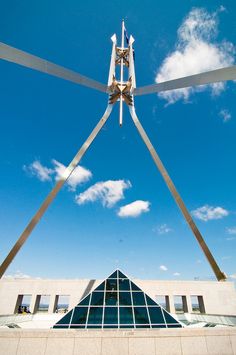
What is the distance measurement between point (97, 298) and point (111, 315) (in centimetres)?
174

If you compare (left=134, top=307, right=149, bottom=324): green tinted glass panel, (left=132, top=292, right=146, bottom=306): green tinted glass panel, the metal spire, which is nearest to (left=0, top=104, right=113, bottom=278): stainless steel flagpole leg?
the metal spire

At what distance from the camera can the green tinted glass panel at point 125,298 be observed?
47.8 feet

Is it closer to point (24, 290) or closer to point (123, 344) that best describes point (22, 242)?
point (123, 344)

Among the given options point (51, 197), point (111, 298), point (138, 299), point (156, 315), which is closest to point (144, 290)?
point (138, 299)

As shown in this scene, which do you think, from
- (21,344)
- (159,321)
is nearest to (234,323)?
(159,321)

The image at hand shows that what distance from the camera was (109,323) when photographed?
1299cm

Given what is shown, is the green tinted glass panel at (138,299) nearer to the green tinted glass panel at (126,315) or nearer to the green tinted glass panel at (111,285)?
the green tinted glass panel at (126,315)

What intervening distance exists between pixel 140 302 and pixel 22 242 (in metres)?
9.75

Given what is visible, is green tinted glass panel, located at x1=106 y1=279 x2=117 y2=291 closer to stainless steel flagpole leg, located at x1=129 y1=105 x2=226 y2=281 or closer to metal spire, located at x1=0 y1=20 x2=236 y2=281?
metal spire, located at x1=0 y1=20 x2=236 y2=281

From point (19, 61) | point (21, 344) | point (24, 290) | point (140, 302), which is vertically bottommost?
point (21, 344)

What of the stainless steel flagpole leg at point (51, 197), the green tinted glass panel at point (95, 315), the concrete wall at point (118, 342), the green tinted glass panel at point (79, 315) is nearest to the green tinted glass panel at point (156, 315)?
the concrete wall at point (118, 342)

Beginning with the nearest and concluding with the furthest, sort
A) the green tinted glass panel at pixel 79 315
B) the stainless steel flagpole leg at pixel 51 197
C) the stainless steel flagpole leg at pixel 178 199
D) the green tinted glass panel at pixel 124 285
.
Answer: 1. the green tinted glass panel at pixel 79 315
2. the green tinted glass panel at pixel 124 285
3. the stainless steel flagpole leg at pixel 51 197
4. the stainless steel flagpole leg at pixel 178 199

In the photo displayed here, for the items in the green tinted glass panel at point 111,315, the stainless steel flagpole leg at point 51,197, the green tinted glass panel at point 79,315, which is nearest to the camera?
the green tinted glass panel at point 79,315

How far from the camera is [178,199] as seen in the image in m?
19.8
